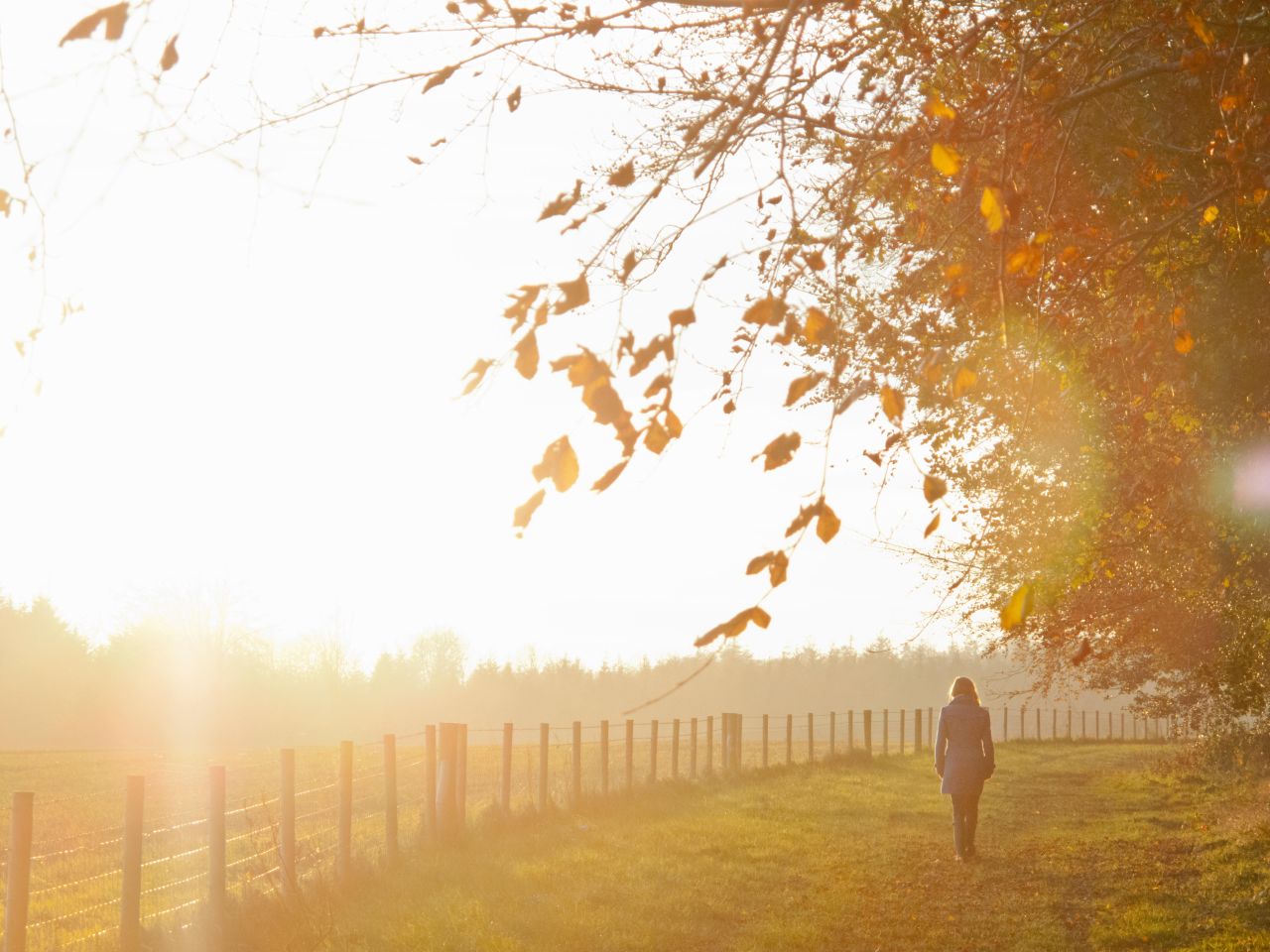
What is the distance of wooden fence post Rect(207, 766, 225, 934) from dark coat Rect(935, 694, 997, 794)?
6.88 metres

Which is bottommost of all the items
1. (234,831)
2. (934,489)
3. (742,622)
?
(234,831)

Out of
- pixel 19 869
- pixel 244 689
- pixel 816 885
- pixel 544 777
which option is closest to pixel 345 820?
pixel 19 869

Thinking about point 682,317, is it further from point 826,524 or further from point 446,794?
point 446,794

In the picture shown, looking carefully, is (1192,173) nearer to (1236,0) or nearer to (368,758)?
(1236,0)

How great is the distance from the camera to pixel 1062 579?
1227 centimetres

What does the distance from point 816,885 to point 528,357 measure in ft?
28.8

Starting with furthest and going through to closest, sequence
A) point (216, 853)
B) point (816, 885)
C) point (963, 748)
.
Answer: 1. point (963, 748)
2. point (816, 885)
3. point (216, 853)

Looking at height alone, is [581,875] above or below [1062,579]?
below

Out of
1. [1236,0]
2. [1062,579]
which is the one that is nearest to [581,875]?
[1062,579]

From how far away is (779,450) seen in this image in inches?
153

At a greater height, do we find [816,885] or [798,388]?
[798,388]

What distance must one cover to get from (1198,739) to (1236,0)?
22062 millimetres

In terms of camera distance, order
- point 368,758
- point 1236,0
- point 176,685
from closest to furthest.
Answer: point 1236,0 → point 368,758 → point 176,685

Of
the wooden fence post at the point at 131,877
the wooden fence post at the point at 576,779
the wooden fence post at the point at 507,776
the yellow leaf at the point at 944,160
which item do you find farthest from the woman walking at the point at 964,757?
the yellow leaf at the point at 944,160
